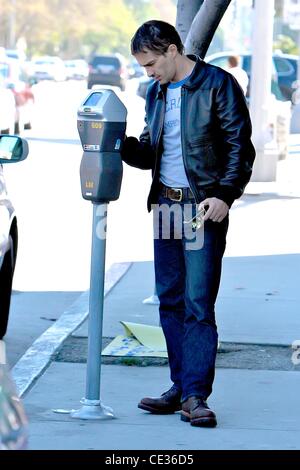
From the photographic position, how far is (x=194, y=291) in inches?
241

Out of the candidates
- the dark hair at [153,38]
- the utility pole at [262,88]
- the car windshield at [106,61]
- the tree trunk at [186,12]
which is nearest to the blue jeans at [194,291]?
the dark hair at [153,38]

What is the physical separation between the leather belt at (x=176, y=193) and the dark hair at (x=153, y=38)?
0.66m

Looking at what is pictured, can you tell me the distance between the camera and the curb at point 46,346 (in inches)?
279

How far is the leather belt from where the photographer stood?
615 cm

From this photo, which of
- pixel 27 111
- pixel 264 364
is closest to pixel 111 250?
pixel 264 364

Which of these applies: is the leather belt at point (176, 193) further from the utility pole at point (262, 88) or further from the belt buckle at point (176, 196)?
the utility pole at point (262, 88)

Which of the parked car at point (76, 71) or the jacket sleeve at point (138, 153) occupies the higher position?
the jacket sleeve at point (138, 153)

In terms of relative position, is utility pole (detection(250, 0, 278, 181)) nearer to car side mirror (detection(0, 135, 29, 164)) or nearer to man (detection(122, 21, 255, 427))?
car side mirror (detection(0, 135, 29, 164))

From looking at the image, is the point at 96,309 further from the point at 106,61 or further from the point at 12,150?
the point at 106,61

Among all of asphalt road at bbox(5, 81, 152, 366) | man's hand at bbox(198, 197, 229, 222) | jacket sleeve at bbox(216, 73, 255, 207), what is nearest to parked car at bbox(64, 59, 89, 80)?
asphalt road at bbox(5, 81, 152, 366)

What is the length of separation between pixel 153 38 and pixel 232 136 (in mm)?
585

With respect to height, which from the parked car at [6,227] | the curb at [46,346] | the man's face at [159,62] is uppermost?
the man's face at [159,62]

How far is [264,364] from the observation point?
7.62 meters

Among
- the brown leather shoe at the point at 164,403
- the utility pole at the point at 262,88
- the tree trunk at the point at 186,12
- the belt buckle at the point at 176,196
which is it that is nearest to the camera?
the belt buckle at the point at 176,196
